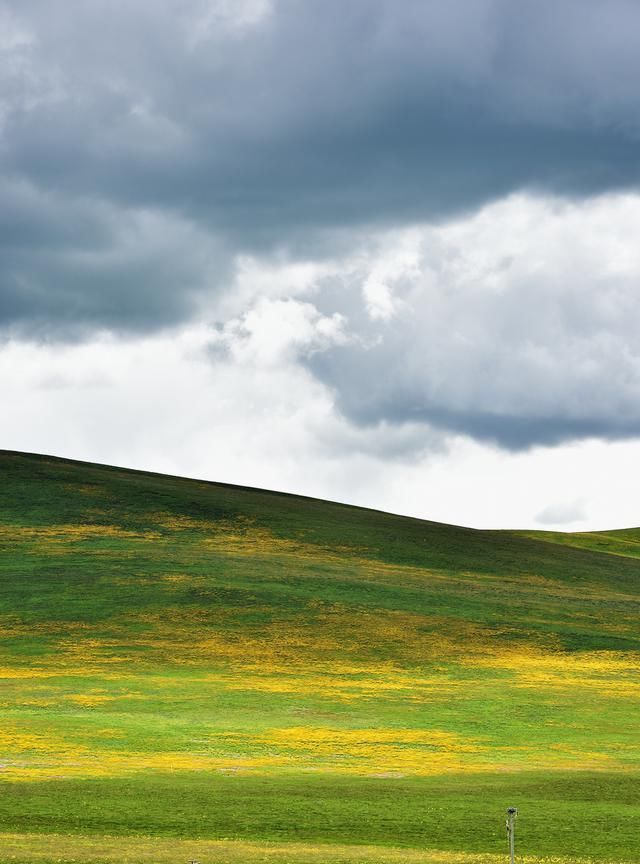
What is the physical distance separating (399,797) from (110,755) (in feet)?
50.4

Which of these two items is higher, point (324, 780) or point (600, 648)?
point (600, 648)

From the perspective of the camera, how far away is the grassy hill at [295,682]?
3603cm

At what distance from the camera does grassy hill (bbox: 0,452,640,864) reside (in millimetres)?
36031

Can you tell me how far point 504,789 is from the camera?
4303 centimetres

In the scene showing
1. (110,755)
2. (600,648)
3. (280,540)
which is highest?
(280,540)

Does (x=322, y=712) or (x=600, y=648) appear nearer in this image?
(x=322, y=712)

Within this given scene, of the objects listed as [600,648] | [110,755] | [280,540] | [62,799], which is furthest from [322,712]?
[280,540]

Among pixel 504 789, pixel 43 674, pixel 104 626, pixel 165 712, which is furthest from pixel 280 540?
pixel 504 789

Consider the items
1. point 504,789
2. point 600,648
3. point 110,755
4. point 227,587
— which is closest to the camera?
point 504,789

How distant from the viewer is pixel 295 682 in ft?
238

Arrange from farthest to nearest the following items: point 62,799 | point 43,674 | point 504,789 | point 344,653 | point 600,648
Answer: point 600,648 → point 344,653 → point 43,674 → point 504,789 → point 62,799

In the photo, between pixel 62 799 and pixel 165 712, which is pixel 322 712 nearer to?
pixel 165 712

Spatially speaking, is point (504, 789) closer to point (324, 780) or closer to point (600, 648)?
point (324, 780)

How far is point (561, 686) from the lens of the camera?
73.1m
